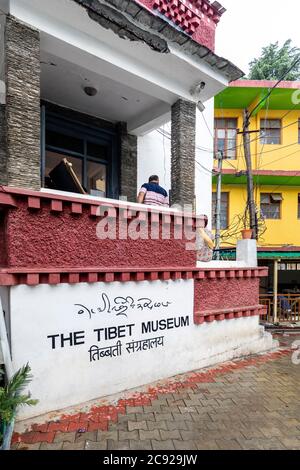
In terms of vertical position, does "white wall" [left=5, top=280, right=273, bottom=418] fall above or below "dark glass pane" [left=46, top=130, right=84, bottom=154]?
below

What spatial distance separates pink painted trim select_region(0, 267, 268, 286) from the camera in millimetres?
3488

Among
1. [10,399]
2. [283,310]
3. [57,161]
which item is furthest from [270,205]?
[10,399]

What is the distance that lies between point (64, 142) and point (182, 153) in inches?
114

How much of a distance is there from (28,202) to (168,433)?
3.34 m

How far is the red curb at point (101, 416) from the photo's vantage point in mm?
3291

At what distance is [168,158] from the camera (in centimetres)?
773

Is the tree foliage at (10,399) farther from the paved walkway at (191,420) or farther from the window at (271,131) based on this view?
the window at (271,131)

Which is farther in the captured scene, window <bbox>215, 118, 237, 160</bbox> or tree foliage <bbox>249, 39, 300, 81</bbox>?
tree foliage <bbox>249, 39, 300, 81</bbox>

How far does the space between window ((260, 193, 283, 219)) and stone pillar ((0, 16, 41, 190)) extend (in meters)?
12.0

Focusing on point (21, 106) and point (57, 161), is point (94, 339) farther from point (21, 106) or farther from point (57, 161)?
point (57, 161)

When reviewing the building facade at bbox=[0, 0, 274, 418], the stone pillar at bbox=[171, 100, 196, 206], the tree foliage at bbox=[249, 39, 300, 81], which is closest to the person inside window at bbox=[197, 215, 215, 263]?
the building facade at bbox=[0, 0, 274, 418]

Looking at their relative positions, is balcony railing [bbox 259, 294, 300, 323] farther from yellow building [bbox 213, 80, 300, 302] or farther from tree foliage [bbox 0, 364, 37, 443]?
tree foliage [bbox 0, 364, 37, 443]

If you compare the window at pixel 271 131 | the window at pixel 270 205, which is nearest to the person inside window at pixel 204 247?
the window at pixel 270 205
